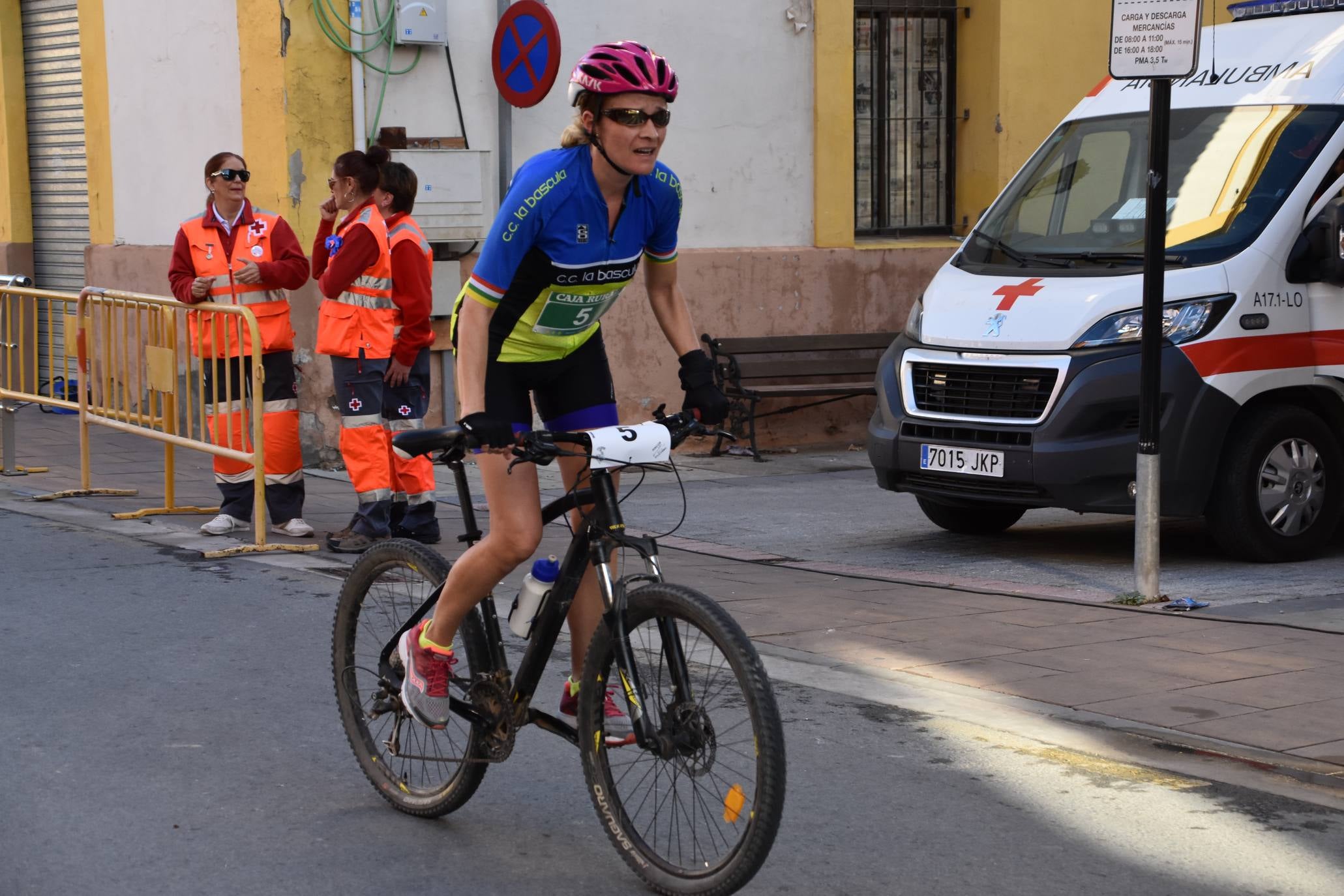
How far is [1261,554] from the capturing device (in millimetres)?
8711

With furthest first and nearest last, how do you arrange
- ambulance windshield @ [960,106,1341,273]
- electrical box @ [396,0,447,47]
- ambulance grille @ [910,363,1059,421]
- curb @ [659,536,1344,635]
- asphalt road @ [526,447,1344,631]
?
electrical box @ [396,0,447,47]
ambulance windshield @ [960,106,1341,273]
ambulance grille @ [910,363,1059,421]
asphalt road @ [526,447,1344,631]
curb @ [659,536,1344,635]

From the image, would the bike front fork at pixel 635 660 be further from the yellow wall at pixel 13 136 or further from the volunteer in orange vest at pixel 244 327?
the yellow wall at pixel 13 136

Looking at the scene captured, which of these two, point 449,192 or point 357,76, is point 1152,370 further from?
point 357,76

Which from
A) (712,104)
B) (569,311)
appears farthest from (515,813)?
(712,104)

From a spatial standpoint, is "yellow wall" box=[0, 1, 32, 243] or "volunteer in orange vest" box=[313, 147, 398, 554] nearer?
"volunteer in orange vest" box=[313, 147, 398, 554]

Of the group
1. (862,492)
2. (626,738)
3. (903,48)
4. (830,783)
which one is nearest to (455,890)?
(626,738)

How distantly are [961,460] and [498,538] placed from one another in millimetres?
4650

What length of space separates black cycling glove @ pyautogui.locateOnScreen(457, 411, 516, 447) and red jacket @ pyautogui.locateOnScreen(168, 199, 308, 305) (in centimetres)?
543

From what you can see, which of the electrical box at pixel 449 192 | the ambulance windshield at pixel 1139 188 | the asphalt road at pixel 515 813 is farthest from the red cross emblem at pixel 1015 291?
the electrical box at pixel 449 192

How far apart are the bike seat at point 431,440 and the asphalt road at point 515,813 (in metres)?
1.04

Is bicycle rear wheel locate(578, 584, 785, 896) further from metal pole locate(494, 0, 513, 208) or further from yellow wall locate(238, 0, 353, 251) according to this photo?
metal pole locate(494, 0, 513, 208)

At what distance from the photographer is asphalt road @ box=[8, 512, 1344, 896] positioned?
14.3 ft

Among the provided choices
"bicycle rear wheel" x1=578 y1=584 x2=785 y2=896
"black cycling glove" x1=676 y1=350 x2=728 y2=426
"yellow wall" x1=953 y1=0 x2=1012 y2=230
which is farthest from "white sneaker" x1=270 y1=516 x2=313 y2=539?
"yellow wall" x1=953 y1=0 x2=1012 y2=230

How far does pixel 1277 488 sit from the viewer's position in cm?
877
